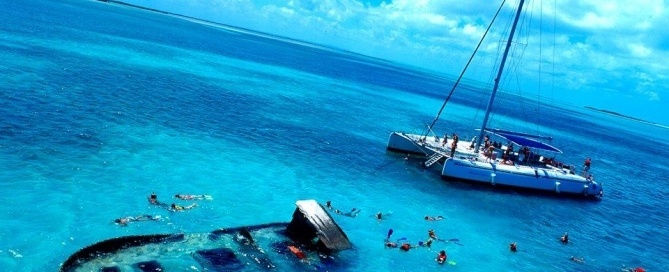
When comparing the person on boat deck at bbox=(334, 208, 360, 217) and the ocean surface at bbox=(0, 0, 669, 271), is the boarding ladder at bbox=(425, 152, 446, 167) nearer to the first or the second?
the ocean surface at bbox=(0, 0, 669, 271)

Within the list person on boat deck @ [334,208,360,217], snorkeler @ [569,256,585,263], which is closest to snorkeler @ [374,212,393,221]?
person on boat deck @ [334,208,360,217]

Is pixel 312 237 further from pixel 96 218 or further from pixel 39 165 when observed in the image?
pixel 39 165

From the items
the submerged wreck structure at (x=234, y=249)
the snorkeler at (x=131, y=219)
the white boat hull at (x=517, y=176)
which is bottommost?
the snorkeler at (x=131, y=219)

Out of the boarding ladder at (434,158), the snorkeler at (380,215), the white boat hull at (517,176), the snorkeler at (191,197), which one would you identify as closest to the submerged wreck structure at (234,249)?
the snorkeler at (191,197)

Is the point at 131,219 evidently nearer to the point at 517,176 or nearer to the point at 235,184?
the point at 235,184

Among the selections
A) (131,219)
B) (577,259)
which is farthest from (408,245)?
(131,219)

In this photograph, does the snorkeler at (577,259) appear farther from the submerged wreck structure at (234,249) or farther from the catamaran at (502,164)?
the submerged wreck structure at (234,249)

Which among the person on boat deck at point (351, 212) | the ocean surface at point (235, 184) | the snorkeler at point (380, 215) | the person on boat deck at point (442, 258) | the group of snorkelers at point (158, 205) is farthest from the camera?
the snorkeler at point (380, 215)

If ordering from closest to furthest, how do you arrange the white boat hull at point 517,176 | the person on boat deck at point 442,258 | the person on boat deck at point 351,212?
the person on boat deck at point 442,258 < the person on boat deck at point 351,212 < the white boat hull at point 517,176
